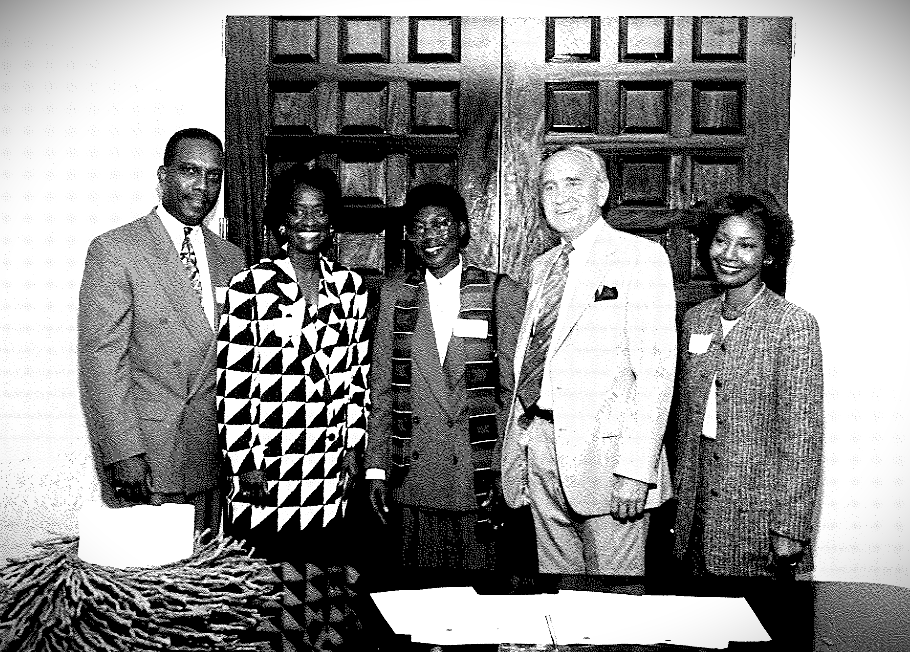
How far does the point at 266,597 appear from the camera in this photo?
182cm

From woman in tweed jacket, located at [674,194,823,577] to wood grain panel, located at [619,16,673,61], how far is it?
93 centimetres

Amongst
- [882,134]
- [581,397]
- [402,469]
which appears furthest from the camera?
[882,134]

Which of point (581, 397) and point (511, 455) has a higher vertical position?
point (581, 397)

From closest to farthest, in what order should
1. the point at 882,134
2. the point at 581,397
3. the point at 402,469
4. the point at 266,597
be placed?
the point at 266,597 → the point at 581,397 → the point at 402,469 → the point at 882,134

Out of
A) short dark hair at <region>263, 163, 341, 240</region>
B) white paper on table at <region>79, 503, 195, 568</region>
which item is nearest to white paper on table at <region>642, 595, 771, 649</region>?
white paper on table at <region>79, 503, 195, 568</region>

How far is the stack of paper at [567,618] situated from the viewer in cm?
177

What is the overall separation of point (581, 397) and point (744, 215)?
77 centimetres

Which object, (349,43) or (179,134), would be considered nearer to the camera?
(179,134)

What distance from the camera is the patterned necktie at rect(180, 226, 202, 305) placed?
325 cm

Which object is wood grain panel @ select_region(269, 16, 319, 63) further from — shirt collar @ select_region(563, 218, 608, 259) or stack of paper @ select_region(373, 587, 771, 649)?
stack of paper @ select_region(373, 587, 771, 649)

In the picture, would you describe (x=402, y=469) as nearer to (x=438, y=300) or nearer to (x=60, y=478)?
(x=438, y=300)

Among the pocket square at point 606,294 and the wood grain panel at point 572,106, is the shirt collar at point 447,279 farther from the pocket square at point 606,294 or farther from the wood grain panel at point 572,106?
the wood grain panel at point 572,106

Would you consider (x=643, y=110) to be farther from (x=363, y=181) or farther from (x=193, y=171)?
(x=193, y=171)

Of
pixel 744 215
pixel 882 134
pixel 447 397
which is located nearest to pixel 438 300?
pixel 447 397
